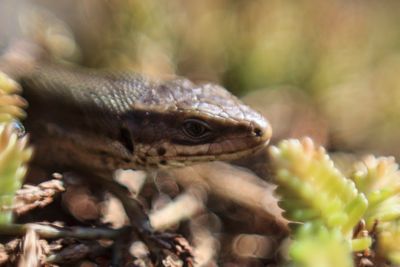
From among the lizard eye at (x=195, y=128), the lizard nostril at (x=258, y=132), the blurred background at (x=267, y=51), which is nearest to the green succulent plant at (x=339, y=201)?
the lizard nostril at (x=258, y=132)

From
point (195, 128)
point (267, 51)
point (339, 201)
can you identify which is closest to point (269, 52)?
point (267, 51)

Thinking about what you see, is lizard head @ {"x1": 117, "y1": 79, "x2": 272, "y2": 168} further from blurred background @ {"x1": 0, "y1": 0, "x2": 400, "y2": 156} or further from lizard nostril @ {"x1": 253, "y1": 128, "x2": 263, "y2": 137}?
blurred background @ {"x1": 0, "y1": 0, "x2": 400, "y2": 156}

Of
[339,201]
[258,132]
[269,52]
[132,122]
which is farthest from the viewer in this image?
[269,52]

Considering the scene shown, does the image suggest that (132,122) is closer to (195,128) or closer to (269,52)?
(195,128)

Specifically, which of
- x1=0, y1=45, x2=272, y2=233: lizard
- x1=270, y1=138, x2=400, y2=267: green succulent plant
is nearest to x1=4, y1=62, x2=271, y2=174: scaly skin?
x1=0, y1=45, x2=272, y2=233: lizard

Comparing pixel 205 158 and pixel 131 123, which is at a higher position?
pixel 131 123

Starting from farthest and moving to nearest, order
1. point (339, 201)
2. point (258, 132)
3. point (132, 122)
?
point (132, 122)
point (258, 132)
point (339, 201)

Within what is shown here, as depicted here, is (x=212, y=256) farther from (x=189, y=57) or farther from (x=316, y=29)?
(x=316, y=29)

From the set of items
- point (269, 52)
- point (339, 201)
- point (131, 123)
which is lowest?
point (339, 201)
